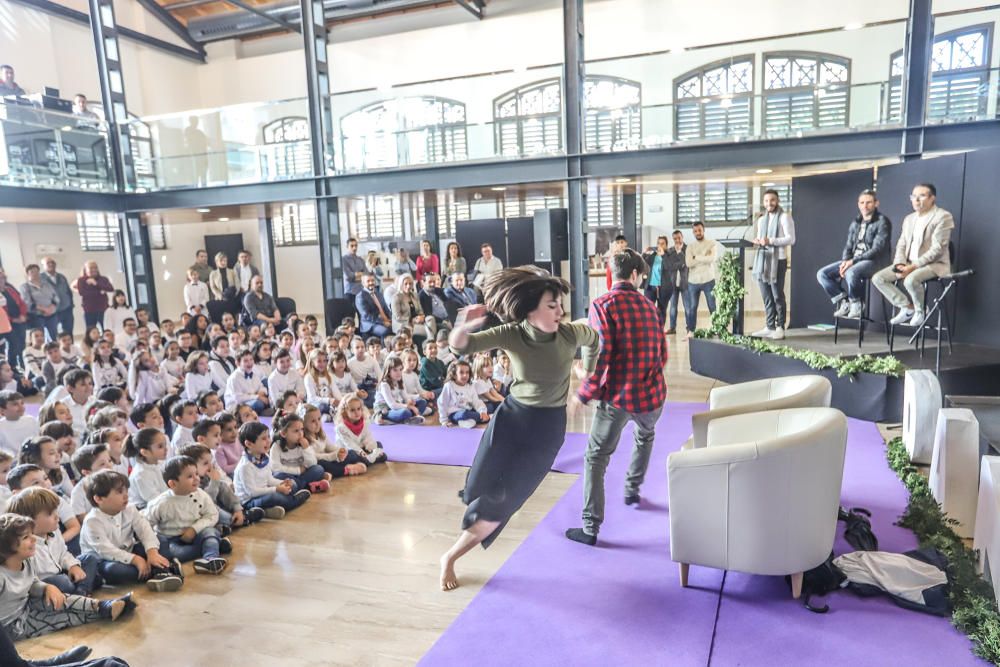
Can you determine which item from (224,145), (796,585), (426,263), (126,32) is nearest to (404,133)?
(426,263)

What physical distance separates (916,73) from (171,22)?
15464 millimetres

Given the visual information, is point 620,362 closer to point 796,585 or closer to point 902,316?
point 796,585

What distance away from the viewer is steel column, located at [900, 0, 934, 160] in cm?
699

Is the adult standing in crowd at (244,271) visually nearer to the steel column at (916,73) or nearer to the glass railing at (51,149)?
the glass railing at (51,149)

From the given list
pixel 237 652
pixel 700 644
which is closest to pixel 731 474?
pixel 700 644

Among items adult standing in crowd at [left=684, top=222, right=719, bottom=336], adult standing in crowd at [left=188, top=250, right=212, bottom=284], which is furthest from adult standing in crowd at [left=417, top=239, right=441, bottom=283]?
adult standing in crowd at [left=188, top=250, right=212, bottom=284]

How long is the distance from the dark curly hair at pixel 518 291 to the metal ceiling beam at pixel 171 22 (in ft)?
51.9

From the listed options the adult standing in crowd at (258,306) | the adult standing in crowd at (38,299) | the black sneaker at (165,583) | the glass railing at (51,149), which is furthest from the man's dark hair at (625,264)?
the glass railing at (51,149)

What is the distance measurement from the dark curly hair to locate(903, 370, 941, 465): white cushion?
9.61 ft

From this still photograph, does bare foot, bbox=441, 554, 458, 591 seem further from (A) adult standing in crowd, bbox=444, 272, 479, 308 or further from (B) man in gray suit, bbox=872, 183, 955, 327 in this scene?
(A) adult standing in crowd, bbox=444, 272, 479, 308

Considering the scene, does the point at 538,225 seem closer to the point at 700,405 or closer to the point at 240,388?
the point at 700,405

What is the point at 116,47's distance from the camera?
35.4 ft

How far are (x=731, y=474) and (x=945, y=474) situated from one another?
1.67 metres

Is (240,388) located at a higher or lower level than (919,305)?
lower
